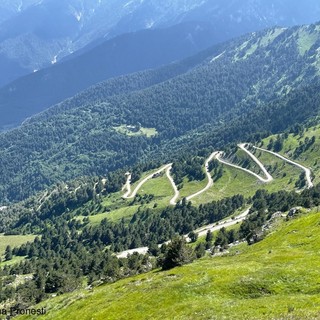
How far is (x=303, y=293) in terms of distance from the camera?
5594 cm

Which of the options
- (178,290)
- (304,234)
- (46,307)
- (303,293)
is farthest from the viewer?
(46,307)

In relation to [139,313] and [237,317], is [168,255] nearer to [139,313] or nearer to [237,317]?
[139,313]

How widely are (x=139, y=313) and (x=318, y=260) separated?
24581mm

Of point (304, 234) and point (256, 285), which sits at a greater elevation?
point (256, 285)

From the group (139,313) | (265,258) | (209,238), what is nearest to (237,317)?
(139,313)

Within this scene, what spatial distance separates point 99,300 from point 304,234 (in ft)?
120

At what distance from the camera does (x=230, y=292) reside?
61.2 metres

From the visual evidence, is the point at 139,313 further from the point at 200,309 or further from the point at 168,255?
the point at 168,255

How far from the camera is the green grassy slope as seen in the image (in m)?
51.9

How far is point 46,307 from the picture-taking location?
9612 cm

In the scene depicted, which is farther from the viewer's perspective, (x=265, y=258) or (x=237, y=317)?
(x=265, y=258)

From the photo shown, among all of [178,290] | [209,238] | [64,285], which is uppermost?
[178,290]

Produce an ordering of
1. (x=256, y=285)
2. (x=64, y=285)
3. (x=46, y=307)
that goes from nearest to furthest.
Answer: (x=256, y=285), (x=46, y=307), (x=64, y=285)

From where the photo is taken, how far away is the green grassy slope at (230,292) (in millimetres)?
51938
